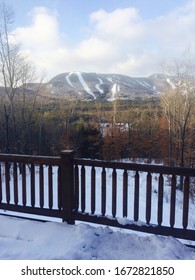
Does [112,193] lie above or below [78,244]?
above

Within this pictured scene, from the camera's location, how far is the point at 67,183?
309cm

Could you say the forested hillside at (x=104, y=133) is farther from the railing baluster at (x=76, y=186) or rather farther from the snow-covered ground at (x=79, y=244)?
the snow-covered ground at (x=79, y=244)

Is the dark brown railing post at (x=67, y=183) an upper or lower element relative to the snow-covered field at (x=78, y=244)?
upper

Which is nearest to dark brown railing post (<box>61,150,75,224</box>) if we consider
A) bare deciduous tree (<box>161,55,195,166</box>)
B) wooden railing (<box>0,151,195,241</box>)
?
wooden railing (<box>0,151,195,241</box>)

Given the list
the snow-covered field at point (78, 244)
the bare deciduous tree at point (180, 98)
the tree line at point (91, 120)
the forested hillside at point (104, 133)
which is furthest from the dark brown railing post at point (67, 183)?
the forested hillside at point (104, 133)

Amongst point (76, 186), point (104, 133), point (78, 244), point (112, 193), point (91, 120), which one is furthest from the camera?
point (91, 120)

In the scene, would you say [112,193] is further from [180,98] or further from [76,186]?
[180,98]

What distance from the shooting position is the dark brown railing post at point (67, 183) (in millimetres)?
3092

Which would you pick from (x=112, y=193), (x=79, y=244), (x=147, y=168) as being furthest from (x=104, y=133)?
(x=79, y=244)

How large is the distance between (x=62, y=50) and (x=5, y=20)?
5.08 meters

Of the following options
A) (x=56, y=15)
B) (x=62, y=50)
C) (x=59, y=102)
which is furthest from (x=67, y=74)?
(x=56, y=15)

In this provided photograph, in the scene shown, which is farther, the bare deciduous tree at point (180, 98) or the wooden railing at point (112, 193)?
the bare deciduous tree at point (180, 98)

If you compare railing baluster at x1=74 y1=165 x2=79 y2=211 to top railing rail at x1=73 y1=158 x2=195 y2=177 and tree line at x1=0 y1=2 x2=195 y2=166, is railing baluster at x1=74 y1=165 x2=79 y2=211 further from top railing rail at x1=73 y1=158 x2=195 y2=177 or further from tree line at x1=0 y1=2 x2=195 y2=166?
tree line at x1=0 y1=2 x2=195 y2=166

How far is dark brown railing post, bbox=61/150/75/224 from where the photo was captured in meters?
3.09
